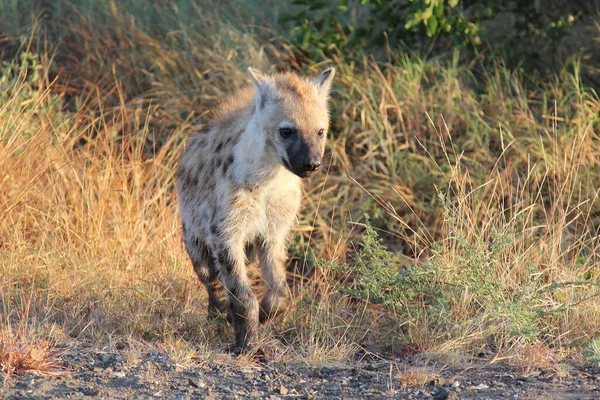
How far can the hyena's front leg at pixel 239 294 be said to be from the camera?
15.3ft

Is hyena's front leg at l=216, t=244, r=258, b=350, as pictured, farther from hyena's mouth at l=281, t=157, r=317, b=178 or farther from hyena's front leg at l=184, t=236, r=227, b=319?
hyena's mouth at l=281, t=157, r=317, b=178

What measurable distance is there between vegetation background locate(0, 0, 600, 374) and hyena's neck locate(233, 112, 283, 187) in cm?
48

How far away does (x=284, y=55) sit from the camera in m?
7.95

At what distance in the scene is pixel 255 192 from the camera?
4.85m

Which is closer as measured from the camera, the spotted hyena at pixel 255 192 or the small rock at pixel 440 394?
the small rock at pixel 440 394

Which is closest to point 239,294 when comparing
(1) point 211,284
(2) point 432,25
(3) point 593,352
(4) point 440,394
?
(1) point 211,284

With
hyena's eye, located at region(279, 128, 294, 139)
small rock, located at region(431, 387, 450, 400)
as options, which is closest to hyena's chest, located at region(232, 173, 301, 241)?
hyena's eye, located at region(279, 128, 294, 139)

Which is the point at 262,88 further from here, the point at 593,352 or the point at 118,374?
the point at 593,352

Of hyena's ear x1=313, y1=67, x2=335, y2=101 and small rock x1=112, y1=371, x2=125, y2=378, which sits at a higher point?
hyena's ear x1=313, y1=67, x2=335, y2=101

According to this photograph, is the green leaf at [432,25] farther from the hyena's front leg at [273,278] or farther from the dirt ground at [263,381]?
the dirt ground at [263,381]

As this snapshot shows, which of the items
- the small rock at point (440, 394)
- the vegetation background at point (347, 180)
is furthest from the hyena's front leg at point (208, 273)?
the small rock at point (440, 394)

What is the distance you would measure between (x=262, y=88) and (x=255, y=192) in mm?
607

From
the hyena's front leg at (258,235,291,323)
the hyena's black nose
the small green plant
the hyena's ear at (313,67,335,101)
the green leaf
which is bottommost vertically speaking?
the small green plant

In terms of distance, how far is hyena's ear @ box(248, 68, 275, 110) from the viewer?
16.3 ft
